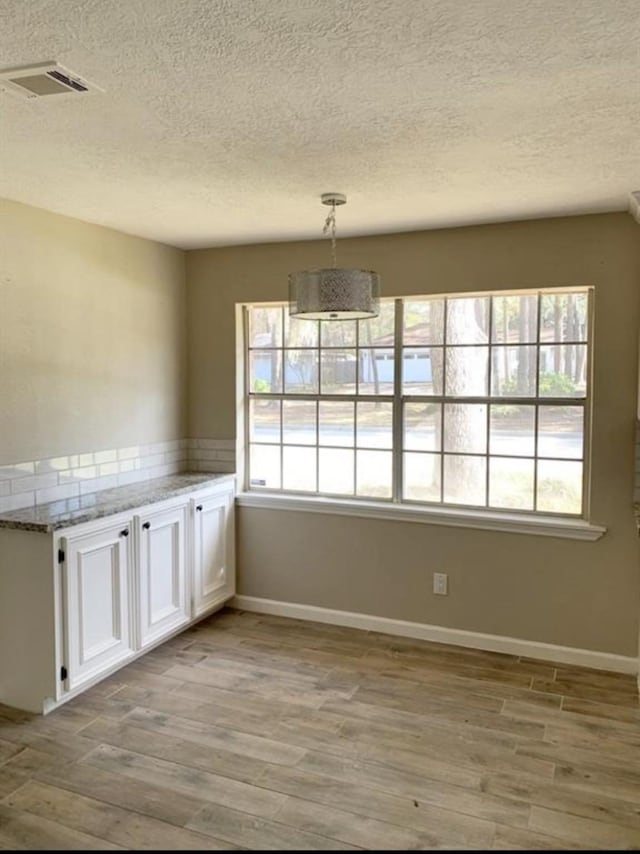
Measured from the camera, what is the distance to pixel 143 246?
4105 millimetres

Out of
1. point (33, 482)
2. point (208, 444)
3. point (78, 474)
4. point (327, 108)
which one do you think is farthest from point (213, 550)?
point (327, 108)

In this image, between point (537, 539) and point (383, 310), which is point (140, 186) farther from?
point (537, 539)

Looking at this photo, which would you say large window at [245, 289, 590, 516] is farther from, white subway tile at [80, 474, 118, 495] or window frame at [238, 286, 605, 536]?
white subway tile at [80, 474, 118, 495]

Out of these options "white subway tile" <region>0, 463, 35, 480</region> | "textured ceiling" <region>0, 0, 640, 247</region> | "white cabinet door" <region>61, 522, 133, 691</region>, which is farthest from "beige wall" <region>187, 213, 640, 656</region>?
"white subway tile" <region>0, 463, 35, 480</region>

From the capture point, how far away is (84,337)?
366 centimetres

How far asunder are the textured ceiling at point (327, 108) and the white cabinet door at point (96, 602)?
1.69 metres

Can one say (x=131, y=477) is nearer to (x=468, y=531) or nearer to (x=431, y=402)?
(x=431, y=402)

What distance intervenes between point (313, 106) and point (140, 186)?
1.19 meters

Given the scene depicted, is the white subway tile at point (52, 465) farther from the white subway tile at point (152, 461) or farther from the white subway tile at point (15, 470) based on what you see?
the white subway tile at point (152, 461)

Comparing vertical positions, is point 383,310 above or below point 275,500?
above

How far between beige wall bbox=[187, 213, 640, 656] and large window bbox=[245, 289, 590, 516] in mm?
154

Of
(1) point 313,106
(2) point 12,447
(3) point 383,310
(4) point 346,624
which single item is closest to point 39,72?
(1) point 313,106

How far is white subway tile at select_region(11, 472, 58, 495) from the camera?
3.23 metres

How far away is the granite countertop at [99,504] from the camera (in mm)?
2963
